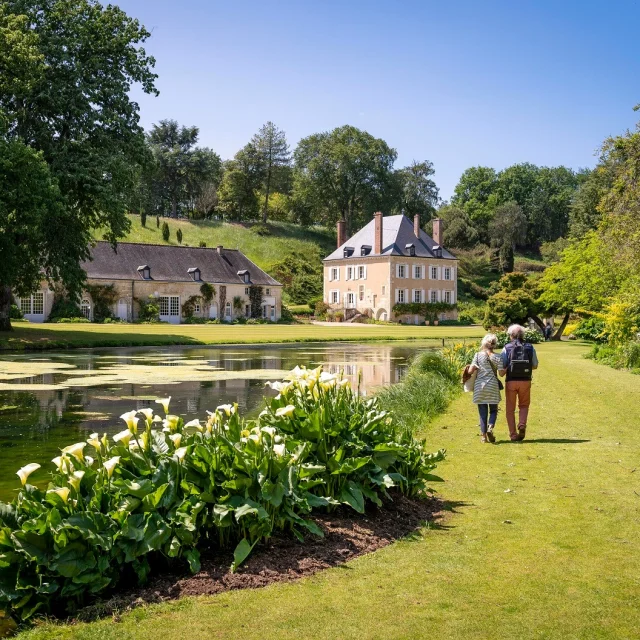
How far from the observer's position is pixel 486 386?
418 inches

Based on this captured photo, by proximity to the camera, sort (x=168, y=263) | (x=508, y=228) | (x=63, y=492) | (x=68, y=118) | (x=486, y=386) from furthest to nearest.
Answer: (x=508, y=228) < (x=168, y=263) < (x=68, y=118) < (x=486, y=386) < (x=63, y=492)

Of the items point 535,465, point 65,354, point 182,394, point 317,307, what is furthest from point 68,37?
point 317,307

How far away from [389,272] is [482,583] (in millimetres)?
64675

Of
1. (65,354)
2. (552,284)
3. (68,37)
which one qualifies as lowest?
(65,354)

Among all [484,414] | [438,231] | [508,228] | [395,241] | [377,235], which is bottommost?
[484,414]

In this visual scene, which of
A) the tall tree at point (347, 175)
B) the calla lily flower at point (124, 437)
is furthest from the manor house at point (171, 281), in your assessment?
the calla lily flower at point (124, 437)

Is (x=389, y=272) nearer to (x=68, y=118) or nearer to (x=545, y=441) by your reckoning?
(x=68, y=118)

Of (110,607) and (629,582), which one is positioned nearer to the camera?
(110,607)

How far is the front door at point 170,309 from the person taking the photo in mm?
60797

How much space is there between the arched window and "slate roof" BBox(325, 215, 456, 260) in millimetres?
26804

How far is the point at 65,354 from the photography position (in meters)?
28.0

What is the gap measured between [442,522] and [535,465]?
2.86 meters

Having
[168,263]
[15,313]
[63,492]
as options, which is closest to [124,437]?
[63,492]

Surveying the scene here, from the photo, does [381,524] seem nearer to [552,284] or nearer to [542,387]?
[542,387]
